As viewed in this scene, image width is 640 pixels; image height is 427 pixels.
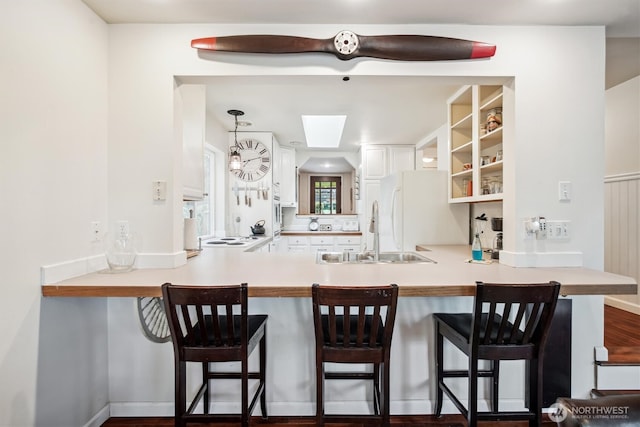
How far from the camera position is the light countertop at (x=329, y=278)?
1347 millimetres

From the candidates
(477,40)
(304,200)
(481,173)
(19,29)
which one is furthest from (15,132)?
(304,200)

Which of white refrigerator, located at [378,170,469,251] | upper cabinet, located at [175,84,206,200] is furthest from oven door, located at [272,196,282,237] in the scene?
upper cabinet, located at [175,84,206,200]

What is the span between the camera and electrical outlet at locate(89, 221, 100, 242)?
1626 mm

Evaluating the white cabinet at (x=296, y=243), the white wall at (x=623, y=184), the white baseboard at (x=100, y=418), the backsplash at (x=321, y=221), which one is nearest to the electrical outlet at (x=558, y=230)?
the white wall at (x=623, y=184)

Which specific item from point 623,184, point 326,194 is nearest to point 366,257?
point 623,184

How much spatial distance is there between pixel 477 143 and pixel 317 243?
3225 millimetres

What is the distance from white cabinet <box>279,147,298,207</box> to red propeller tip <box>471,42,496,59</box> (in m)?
3.56

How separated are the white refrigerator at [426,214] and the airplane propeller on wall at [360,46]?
4.85 ft

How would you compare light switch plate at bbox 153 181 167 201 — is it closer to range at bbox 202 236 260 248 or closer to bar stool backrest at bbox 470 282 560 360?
range at bbox 202 236 260 248

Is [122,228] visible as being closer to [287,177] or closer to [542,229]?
[542,229]

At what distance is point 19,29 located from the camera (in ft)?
4.01

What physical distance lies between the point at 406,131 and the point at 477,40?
8.17 feet

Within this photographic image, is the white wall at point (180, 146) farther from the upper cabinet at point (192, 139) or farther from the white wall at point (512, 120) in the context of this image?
the upper cabinet at point (192, 139)

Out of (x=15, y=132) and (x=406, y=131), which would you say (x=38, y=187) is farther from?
(x=406, y=131)
